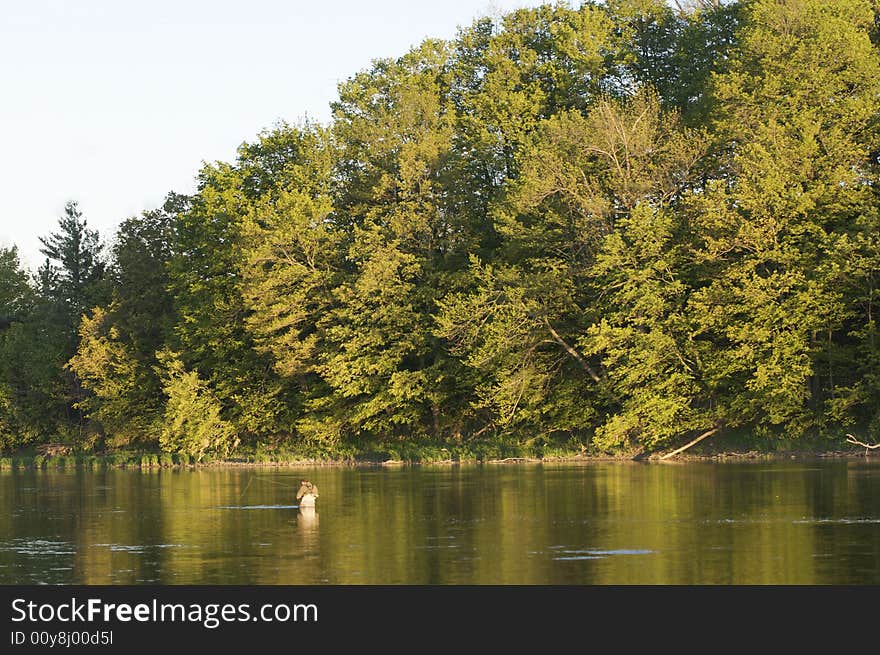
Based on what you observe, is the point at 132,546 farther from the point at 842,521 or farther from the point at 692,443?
the point at 692,443

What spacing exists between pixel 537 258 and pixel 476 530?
35996mm

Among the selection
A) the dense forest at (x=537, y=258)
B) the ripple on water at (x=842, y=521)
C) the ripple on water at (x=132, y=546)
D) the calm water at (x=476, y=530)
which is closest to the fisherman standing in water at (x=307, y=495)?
the calm water at (x=476, y=530)

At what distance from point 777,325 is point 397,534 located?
31.4 m

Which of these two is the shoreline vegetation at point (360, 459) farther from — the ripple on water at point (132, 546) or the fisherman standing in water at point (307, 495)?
the ripple on water at point (132, 546)

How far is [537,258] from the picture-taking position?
219 feet

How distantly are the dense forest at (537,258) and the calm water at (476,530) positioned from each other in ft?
30.2

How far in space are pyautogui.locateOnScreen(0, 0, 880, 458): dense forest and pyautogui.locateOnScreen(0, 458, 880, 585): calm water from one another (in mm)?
9204

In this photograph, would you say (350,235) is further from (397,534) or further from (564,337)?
(397,534)

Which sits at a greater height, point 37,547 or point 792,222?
point 792,222

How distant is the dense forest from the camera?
5900 cm

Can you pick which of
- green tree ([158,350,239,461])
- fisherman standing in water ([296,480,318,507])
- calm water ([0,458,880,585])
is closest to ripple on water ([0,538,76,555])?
calm water ([0,458,880,585])

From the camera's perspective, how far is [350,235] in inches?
2997

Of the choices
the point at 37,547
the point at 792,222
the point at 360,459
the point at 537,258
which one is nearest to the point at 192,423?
the point at 360,459
